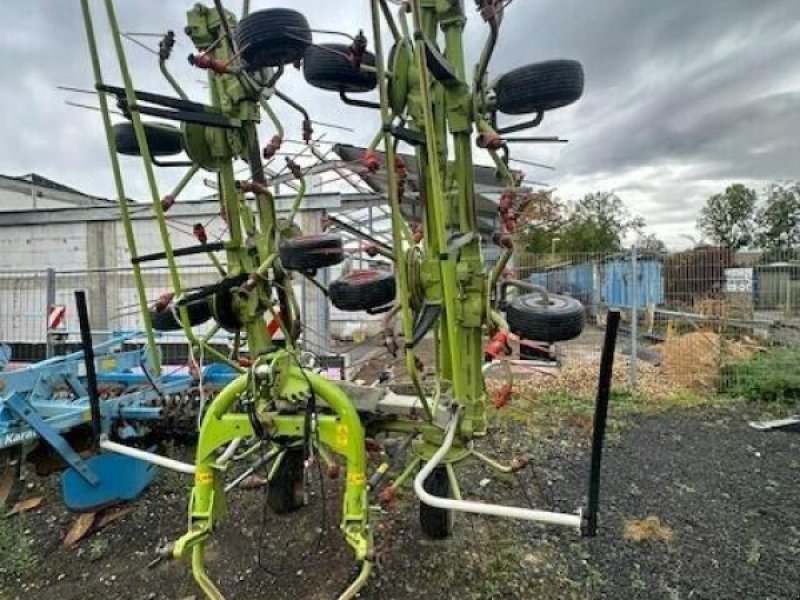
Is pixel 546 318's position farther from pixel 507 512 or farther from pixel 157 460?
pixel 157 460

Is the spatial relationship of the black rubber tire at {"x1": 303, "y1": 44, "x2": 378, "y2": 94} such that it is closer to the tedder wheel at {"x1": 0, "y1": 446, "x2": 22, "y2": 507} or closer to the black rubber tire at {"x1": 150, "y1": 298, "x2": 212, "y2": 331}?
the black rubber tire at {"x1": 150, "y1": 298, "x2": 212, "y2": 331}

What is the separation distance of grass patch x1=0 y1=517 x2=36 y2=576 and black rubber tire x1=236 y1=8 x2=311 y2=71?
3.10 m

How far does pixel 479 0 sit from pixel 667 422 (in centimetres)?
493

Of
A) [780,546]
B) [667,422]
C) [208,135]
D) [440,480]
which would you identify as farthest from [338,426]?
[667,422]

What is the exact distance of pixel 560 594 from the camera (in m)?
2.58

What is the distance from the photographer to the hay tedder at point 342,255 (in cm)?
225

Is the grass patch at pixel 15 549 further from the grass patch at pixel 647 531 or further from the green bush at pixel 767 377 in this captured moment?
the green bush at pixel 767 377

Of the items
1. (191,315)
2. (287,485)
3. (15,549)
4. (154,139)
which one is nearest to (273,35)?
(154,139)

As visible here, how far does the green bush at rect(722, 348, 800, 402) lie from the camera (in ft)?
21.0

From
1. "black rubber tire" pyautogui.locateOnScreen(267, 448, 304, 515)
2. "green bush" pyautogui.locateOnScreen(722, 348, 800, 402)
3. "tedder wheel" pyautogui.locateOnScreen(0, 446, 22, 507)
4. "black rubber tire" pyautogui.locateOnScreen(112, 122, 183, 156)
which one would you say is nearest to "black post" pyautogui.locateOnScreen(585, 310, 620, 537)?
"black rubber tire" pyautogui.locateOnScreen(267, 448, 304, 515)

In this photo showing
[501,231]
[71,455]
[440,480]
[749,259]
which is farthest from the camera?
[749,259]

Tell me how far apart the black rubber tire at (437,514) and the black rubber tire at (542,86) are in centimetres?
195

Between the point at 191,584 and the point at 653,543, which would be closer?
the point at 191,584

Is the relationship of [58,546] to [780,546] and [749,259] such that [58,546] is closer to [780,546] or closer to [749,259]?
[780,546]
